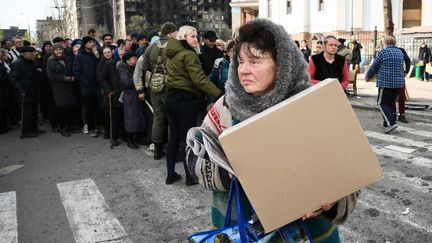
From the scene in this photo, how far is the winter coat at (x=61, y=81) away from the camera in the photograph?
9133 millimetres

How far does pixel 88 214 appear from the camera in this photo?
4.82 metres

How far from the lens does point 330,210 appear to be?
1.85 m

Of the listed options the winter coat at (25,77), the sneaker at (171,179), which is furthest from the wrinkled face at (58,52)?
the sneaker at (171,179)

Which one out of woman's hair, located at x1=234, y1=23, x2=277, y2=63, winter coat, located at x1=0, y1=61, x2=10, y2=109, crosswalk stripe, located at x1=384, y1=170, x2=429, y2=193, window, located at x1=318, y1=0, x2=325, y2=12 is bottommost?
crosswalk stripe, located at x1=384, y1=170, x2=429, y2=193

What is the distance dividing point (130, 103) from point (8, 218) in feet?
11.2

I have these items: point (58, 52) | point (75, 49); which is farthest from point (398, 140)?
point (75, 49)

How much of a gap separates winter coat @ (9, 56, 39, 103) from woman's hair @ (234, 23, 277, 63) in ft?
27.6

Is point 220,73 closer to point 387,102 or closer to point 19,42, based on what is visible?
point 387,102

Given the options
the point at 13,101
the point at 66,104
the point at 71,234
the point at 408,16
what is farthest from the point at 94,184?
the point at 408,16

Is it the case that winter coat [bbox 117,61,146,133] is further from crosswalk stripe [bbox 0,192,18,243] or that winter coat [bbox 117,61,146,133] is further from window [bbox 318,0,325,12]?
window [bbox 318,0,325,12]

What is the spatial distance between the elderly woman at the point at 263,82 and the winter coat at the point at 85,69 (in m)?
7.53

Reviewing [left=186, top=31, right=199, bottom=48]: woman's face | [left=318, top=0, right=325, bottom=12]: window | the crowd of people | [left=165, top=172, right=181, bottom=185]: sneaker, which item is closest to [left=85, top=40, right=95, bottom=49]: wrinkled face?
the crowd of people

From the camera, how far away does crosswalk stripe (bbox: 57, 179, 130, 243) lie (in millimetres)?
4223

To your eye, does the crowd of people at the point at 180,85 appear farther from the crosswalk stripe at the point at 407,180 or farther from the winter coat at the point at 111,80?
the crosswalk stripe at the point at 407,180
